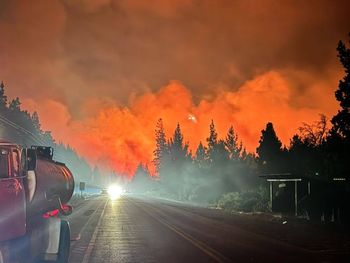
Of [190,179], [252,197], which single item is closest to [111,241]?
[252,197]

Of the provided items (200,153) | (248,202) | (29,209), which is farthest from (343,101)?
(200,153)

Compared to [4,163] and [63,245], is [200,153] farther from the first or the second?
[4,163]

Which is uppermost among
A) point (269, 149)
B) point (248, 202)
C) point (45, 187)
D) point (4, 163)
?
point (269, 149)

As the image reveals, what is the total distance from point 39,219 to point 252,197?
38947 mm

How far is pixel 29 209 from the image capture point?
8.53 metres

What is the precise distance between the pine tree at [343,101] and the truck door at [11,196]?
37.4 m

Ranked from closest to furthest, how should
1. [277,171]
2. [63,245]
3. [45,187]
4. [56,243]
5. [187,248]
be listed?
1. [45,187]
2. [56,243]
3. [63,245]
4. [187,248]
5. [277,171]

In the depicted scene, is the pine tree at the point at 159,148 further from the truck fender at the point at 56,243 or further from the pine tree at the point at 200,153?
the truck fender at the point at 56,243

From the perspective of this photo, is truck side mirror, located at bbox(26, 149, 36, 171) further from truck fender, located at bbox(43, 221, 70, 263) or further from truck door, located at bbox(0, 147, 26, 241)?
truck fender, located at bbox(43, 221, 70, 263)

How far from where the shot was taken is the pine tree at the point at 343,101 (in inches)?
1619

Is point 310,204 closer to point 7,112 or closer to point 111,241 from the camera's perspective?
point 111,241

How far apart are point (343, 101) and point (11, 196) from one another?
1546 inches

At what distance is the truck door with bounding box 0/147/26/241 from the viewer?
6.82m

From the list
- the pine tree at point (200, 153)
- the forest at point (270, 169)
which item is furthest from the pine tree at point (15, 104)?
the pine tree at point (200, 153)
